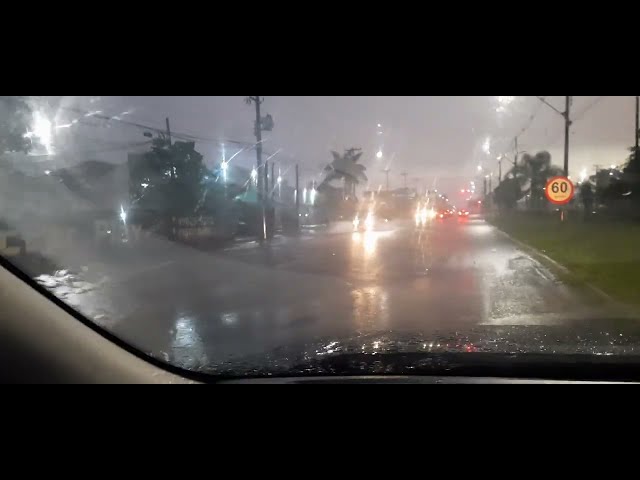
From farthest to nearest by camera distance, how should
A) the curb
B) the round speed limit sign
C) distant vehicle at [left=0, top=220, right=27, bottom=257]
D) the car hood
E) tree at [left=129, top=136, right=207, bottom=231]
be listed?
1. tree at [left=129, top=136, right=207, bottom=231]
2. the round speed limit sign
3. the curb
4. distant vehicle at [left=0, top=220, right=27, bottom=257]
5. the car hood

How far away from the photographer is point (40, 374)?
138 inches

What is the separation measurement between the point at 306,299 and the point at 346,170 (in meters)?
48.5

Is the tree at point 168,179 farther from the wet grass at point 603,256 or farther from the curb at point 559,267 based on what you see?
the wet grass at point 603,256

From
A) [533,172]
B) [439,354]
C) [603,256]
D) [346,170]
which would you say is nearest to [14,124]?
[439,354]

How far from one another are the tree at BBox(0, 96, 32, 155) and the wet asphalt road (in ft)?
8.93

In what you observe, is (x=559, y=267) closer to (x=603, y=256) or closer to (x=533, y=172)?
(x=603, y=256)

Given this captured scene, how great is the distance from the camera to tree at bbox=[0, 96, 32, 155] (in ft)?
27.3

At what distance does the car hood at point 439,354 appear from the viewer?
4730mm

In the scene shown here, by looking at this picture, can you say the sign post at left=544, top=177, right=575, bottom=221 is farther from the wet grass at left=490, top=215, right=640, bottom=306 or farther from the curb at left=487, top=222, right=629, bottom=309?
the curb at left=487, top=222, right=629, bottom=309

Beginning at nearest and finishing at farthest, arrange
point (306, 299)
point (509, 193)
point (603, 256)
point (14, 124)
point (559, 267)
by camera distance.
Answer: point (14, 124) < point (306, 299) < point (559, 267) < point (603, 256) < point (509, 193)

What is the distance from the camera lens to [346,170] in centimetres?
6031

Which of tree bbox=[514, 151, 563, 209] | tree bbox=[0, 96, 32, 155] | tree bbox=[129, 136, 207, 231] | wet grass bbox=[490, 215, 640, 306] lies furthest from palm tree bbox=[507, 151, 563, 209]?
tree bbox=[0, 96, 32, 155]
